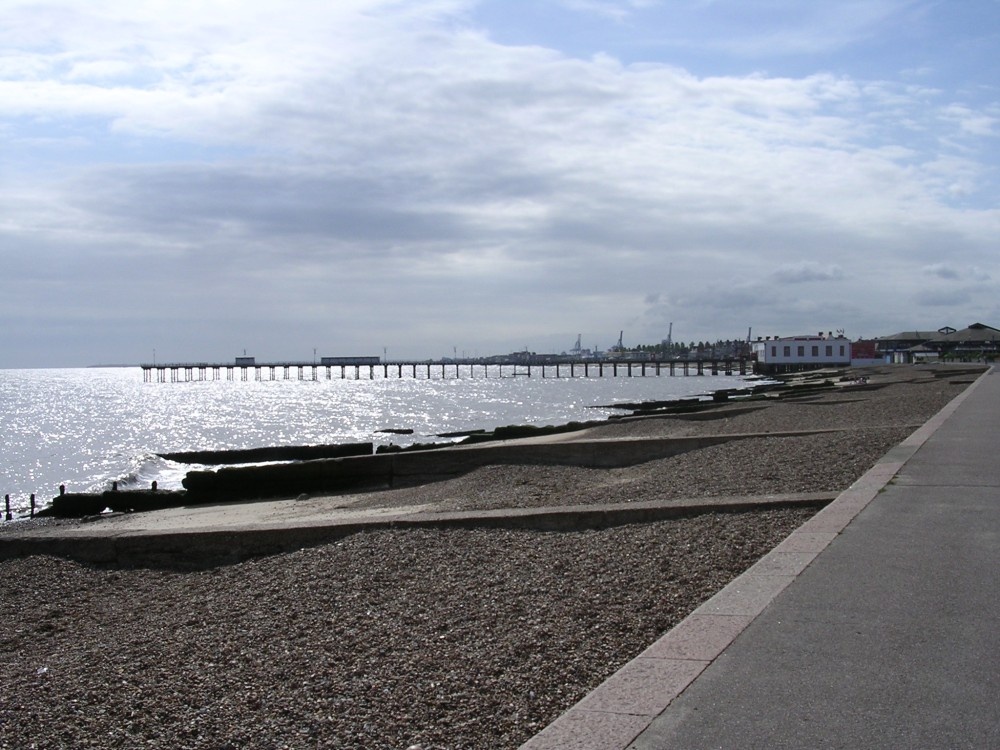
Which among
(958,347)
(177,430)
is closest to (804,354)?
(958,347)

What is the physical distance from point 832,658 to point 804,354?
118m

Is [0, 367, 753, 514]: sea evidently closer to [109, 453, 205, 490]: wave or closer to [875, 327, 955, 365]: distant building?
[109, 453, 205, 490]: wave

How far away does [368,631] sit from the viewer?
662cm

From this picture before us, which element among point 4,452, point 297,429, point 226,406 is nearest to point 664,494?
point 4,452

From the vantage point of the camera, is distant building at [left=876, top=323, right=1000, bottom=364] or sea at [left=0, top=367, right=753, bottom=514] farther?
distant building at [left=876, top=323, right=1000, bottom=364]

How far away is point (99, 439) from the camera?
173 feet

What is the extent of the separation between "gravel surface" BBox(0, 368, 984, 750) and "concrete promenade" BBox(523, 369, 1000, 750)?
0.54 m

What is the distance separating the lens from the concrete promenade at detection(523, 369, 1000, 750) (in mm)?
3689

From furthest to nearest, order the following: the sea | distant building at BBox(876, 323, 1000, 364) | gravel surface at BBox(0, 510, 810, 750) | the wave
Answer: distant building at BBox(876, 323, 1000, 364) < the sea < the wave < gravel surface at BBox(0, 510, 810, 750)

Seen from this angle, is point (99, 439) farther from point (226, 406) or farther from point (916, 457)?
point (916, 457)

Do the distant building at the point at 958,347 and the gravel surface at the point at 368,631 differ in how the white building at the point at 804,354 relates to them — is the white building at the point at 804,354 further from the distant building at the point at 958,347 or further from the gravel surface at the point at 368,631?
the gravel surface at the point at 368,631

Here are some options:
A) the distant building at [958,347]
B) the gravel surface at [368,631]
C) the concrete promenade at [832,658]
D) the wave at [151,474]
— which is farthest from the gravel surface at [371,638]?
the distant building at [958,347]

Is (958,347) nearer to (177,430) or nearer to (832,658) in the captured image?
(177,430)

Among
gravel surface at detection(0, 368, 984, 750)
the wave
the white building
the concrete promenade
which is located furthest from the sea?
the white building
